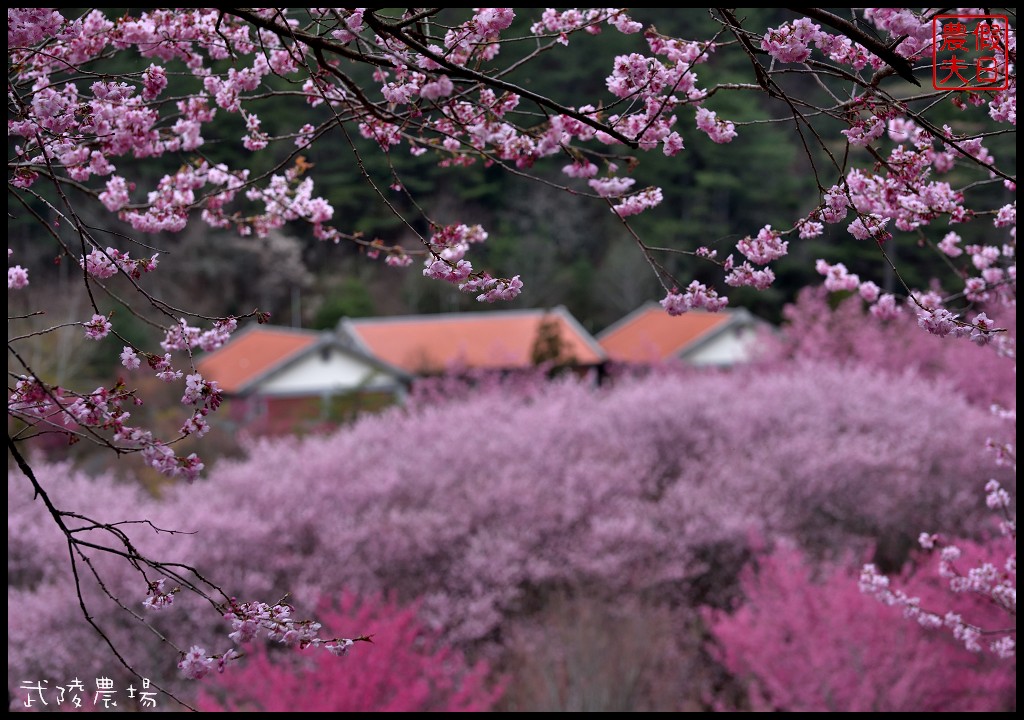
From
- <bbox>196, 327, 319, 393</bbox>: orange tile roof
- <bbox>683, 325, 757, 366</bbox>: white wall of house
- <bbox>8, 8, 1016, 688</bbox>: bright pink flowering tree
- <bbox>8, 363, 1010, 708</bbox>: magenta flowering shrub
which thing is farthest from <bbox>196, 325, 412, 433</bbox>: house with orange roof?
<bbox>8, 8, 1016, 688</bbox>: bright pink flowering tree

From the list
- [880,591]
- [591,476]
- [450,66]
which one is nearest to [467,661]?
[591,476]

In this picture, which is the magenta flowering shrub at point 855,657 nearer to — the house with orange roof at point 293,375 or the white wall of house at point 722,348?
the house with orange roof at point 293,375

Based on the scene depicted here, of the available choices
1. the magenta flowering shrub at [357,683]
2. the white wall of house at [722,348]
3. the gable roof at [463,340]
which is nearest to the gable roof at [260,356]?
the gable roof at [463,340]

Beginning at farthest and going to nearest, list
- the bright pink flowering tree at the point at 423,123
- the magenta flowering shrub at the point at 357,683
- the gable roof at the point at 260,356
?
the gable roof at the point at 260,356 → the magenta flowering shrub at the point at 357,683 → the bright pink flowering tree at the point at 423,123

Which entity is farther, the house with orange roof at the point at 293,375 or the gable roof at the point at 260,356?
the gable roof at the point at 260,356

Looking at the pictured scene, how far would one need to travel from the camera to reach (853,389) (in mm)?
9156

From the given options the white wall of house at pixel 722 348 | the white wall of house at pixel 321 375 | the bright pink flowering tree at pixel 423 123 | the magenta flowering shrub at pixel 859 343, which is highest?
the bright pink flowering tree at pixel 423 123

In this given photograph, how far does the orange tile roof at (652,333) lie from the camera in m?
19.4

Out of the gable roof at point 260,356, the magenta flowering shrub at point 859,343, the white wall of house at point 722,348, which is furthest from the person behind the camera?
the white wall of house at point 722,348

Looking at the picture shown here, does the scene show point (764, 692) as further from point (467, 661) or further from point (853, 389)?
point (853, 389)

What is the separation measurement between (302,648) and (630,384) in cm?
896

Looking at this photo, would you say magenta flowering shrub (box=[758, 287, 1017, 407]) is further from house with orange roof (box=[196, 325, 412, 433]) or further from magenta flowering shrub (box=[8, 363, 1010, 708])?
house with orange roof (box=[196, 325, 412, 433])

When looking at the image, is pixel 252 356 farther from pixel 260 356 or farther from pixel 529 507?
pixel 529 507

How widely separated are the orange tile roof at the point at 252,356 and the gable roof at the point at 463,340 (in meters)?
1.21
